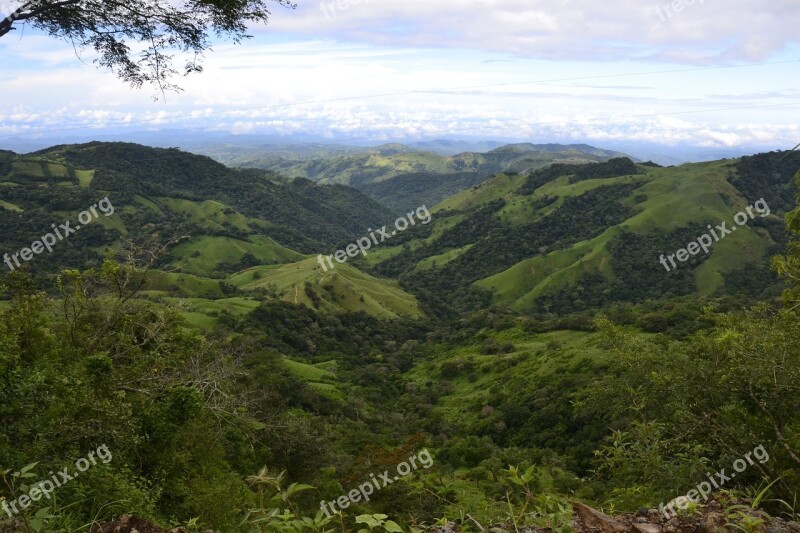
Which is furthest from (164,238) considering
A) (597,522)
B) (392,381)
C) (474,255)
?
(597,522)

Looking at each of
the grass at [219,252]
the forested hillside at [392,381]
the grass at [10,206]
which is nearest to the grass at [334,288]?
the forested hillside at [392,381]

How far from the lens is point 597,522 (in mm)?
4727

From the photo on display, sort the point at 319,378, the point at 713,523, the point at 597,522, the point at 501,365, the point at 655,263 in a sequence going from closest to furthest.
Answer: the point at 713,523 < the point at 597,522 < the point at 319,378 < the point at 501,365 < the point at 655,263

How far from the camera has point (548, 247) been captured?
18288cm

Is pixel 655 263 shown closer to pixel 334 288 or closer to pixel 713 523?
pixel 334 288

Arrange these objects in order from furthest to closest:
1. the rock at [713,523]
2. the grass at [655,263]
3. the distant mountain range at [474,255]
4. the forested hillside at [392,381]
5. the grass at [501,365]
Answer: the grass at [655,263]
the distant mountain range at [474,255]
the grass at [501,365]
the forested hillside at [392,381]
the rock at [713,523]

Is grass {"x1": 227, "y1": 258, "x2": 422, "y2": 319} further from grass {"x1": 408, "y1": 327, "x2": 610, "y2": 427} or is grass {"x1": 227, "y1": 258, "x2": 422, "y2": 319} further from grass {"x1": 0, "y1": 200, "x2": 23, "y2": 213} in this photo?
grass {"x1": 0, "y1": 200, "x2": 23, "y2": 213}

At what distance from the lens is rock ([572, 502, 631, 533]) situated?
4.63 metres

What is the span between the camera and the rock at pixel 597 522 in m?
4.63

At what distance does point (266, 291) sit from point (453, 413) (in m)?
63.8

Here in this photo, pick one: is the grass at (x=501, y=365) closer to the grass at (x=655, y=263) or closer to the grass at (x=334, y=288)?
the grass at (x=334, y=288)

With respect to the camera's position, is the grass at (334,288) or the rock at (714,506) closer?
the rock at (714,506)

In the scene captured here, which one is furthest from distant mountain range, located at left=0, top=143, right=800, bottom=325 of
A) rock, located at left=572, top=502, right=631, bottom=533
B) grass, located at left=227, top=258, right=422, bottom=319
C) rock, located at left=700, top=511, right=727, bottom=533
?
rock, located at left=700, top=511, right=727, bottom=533

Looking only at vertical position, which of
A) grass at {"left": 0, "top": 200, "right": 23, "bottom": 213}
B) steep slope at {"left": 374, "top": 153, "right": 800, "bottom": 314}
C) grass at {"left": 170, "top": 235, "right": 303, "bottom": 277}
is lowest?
steep slope at {"left": 374, "top": 153, "right": 800, "bottom": 314}
